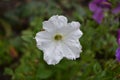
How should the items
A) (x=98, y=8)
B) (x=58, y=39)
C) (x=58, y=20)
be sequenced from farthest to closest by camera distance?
(x=98, y=8)
(x=58, y=39)
(x=58, y=20)

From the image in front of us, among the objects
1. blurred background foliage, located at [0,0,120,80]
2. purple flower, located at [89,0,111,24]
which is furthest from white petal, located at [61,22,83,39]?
purple flower, located at [89,0,111,24]

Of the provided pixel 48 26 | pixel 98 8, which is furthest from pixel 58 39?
pixel 98 8

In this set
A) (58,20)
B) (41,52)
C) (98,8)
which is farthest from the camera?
(98,8)

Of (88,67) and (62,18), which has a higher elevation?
(62,18)

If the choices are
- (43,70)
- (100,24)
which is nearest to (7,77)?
(43,70)

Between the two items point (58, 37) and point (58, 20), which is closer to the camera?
point (58, 20)

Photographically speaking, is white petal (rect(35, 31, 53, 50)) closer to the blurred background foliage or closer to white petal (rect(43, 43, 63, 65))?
white petal (rect(43, 43, 63, 65))

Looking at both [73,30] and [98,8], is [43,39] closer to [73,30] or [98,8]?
[73,30]

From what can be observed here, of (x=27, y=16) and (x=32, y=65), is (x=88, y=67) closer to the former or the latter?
(x=32, y=65)
